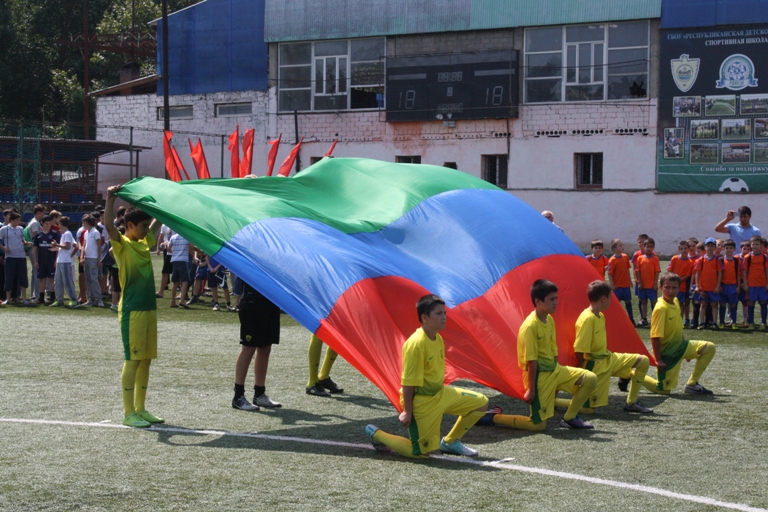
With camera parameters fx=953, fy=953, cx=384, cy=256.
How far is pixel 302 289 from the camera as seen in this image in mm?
7348

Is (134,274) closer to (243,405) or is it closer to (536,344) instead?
(243,405)

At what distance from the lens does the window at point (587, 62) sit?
3019 cm

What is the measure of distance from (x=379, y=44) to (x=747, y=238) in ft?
67.5

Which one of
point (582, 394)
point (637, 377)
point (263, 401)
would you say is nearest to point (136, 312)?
point (263, 401)

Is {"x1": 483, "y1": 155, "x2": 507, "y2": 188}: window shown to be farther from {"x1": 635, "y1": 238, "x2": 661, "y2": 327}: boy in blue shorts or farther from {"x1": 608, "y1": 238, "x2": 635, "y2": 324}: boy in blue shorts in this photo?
{"x1": 608, "y1": 238, "x2": 635, "y2": 324}: boy in blue shorts

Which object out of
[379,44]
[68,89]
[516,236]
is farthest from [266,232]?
[68,89]

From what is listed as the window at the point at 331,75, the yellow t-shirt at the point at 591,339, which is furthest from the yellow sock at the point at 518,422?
the window at the point at 331,75

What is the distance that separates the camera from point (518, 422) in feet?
25.3

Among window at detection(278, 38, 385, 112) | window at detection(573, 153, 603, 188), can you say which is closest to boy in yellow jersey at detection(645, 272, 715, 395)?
window at detection(573, 153, 603, 188)

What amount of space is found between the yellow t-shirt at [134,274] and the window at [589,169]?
25383 mm

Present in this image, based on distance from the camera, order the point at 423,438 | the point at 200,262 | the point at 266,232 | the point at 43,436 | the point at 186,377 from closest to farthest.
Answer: the point at 423,438
the point at 43,436
the point at 266,232
the point at 186,377
the point at 200,262

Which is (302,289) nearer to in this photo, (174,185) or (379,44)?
(174,185)

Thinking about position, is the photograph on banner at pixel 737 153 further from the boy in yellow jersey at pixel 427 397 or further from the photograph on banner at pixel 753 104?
the boy in yellow jersey at pixel 427 397

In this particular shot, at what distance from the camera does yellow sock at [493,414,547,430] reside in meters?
7.66
